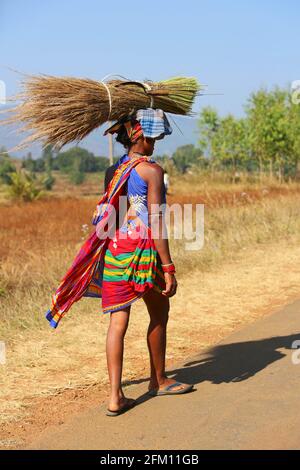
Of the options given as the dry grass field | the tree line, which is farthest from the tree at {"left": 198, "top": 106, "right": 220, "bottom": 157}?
the dry grass field

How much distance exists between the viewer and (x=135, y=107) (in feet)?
16.1

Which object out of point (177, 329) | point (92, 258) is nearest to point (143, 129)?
point (92, 258)

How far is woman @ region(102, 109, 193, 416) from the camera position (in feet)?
15.1

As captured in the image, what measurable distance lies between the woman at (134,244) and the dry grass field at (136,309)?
0.53 meters

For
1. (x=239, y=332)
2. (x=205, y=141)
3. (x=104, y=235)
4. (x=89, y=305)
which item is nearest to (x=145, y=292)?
(x=104, y=235)

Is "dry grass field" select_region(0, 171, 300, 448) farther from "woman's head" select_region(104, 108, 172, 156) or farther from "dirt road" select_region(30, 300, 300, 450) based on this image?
"woman's head" select_region(104, 108, 172, 156)

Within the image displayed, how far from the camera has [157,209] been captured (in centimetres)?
458

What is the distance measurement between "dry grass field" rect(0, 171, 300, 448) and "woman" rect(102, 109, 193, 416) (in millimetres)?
534

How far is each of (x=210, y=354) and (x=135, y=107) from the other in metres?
Result: 2.00

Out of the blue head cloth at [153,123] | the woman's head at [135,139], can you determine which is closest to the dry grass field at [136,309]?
the woman's head at [135,139]

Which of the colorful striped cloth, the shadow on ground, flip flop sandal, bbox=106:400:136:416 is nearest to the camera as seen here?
flip flop sandal, bbox=106:400:136:416

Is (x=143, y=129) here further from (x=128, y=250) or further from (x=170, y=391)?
(x=170, y=391)

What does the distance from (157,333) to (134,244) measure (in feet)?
1.99

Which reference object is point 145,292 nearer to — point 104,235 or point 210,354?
point 104,235
